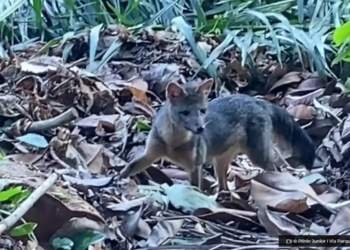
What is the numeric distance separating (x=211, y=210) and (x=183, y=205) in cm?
11

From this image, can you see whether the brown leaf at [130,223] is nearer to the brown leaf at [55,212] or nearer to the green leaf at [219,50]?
the brown leaf at [55,212]

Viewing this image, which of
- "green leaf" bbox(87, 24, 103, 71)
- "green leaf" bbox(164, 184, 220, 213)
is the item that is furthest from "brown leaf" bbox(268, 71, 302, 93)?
"green leaf" bbox(164, 184, 220, 213)

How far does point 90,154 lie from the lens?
5234 mm

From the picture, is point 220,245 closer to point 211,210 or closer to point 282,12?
point 211,210

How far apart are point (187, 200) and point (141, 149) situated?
1.30 m

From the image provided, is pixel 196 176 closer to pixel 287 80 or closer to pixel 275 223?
pixel 275 223

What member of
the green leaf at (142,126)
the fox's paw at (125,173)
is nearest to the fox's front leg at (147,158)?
the fox's paw at (125,173)

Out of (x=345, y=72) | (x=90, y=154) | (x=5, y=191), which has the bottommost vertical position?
(x=345, y=72)

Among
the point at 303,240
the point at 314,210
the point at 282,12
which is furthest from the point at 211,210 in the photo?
the point at 282,12

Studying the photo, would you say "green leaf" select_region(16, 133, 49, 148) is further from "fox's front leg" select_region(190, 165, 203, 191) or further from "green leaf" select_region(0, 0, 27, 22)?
"green leaf" select_region(0, 0, 27, 22)

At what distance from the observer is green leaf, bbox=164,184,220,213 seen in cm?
422

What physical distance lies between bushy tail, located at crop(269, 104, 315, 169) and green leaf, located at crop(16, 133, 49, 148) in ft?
3.72

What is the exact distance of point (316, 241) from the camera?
11.3 ft

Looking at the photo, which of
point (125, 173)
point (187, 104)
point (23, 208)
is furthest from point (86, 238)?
point (187, 104)
